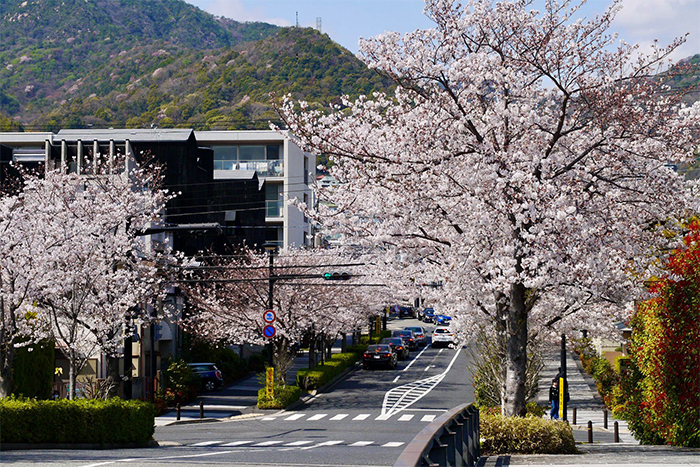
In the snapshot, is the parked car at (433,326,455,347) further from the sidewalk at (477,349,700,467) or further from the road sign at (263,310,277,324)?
the sidewalk at (477,349,700,467)

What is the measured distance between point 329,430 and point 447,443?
1887cm

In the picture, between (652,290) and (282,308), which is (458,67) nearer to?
(652,290)

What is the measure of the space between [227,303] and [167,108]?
301ft

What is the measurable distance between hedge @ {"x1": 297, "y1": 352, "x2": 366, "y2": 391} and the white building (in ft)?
67.6

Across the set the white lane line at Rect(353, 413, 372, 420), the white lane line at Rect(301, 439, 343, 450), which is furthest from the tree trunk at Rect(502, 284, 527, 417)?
the white lane line at Rect(353, 413, 372, 420)

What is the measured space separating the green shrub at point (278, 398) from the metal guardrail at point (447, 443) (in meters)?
22.8

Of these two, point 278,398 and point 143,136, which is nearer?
point 278,398

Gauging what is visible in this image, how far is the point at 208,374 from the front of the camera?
4422 cm

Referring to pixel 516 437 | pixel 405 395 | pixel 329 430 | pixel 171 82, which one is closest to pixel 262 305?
pixel 405 395

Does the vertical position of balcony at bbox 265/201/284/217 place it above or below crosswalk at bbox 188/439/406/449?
above

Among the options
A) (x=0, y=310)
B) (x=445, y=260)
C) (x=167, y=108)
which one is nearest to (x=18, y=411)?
(x=0, y=310)

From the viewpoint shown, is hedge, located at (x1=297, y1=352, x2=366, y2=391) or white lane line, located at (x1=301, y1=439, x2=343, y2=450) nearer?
white lane line, located at (x1=301, y1=439, x2=343, y2=450)

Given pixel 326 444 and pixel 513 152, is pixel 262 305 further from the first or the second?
pixel 513 152

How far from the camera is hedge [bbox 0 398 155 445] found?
68.3 ft
